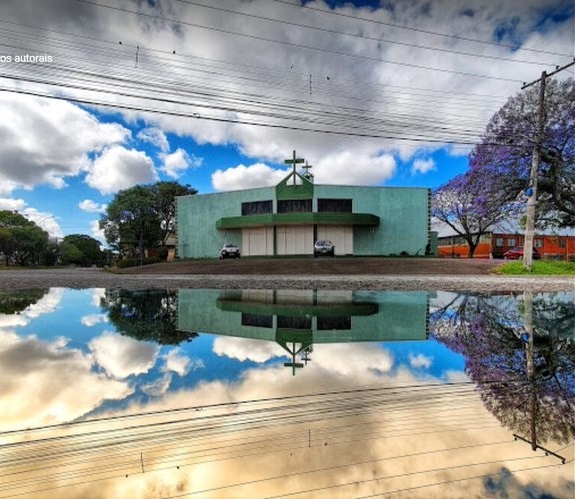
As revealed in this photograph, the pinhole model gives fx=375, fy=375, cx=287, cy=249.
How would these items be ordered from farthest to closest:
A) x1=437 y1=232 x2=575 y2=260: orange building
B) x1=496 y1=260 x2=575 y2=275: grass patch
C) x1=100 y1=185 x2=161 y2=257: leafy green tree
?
x1=100 y1=185 x2=161 y2=257: leafy green tree, x1=437 y1=232 x2=575 y2=260: orange building, x1=496 y1=260 x2=575 y2=275: grass patch

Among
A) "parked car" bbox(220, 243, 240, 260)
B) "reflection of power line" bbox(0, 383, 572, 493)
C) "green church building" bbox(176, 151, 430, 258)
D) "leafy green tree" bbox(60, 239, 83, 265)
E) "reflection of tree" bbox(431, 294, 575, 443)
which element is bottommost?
"leafy green tree" bbox(60, 239, 83, 265)

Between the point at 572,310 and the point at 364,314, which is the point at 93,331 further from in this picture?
the point at 572,310

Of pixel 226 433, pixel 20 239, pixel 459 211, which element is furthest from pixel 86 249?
pixel 226 433

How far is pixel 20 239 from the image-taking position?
58.8m

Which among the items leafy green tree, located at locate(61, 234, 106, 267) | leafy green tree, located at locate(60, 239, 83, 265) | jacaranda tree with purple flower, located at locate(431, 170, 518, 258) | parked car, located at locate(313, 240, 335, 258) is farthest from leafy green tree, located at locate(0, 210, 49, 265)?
jacaranda tree with purple flower, located at locate(431, 170, 518, 258)

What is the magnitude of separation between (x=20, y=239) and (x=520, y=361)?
70.5m

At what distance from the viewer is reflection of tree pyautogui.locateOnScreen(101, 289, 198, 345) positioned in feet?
18.4

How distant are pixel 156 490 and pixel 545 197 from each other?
27.6 m

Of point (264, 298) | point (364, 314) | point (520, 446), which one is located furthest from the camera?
point (264, 298)

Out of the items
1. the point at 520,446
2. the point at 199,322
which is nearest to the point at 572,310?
the point at 520,446

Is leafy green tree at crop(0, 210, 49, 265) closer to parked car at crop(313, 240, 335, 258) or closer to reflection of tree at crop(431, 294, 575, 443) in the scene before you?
parked car at crop(313, 240, 335, 258)

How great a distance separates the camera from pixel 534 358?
420 cm

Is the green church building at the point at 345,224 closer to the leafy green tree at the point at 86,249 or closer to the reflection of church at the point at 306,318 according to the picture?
the reflection of church at the point at 306,318

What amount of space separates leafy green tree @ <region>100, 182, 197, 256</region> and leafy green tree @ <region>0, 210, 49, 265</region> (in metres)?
15.2
